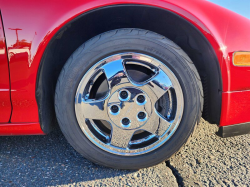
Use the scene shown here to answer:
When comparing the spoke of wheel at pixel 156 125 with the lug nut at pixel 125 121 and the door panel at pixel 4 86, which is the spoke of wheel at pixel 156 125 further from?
the door panel at pixel 4 86

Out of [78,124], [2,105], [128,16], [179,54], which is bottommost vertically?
[78,124]

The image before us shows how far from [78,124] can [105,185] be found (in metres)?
0.40

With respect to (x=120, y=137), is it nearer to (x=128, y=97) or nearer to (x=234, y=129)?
(x=128, y=97)

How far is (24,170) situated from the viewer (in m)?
1.33

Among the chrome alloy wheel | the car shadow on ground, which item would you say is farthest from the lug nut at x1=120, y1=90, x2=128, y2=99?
the car shadow on ground

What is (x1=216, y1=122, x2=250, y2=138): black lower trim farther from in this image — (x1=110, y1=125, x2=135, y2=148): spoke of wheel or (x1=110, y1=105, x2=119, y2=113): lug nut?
(x1=110, y1=105, x2=119, y2=113): lug nut

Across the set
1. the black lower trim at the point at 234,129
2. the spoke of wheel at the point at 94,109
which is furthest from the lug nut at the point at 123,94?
the black lower trim at the point at 234,129

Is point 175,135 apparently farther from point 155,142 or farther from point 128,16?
point 128,16

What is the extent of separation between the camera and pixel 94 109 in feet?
4.14

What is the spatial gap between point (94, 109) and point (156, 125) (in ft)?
1.31

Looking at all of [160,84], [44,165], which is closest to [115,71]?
[160,84]

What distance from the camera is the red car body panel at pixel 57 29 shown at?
114 cm

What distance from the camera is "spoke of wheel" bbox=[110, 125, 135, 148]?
1287 mm

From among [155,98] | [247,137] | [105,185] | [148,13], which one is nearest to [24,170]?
[105,185]
